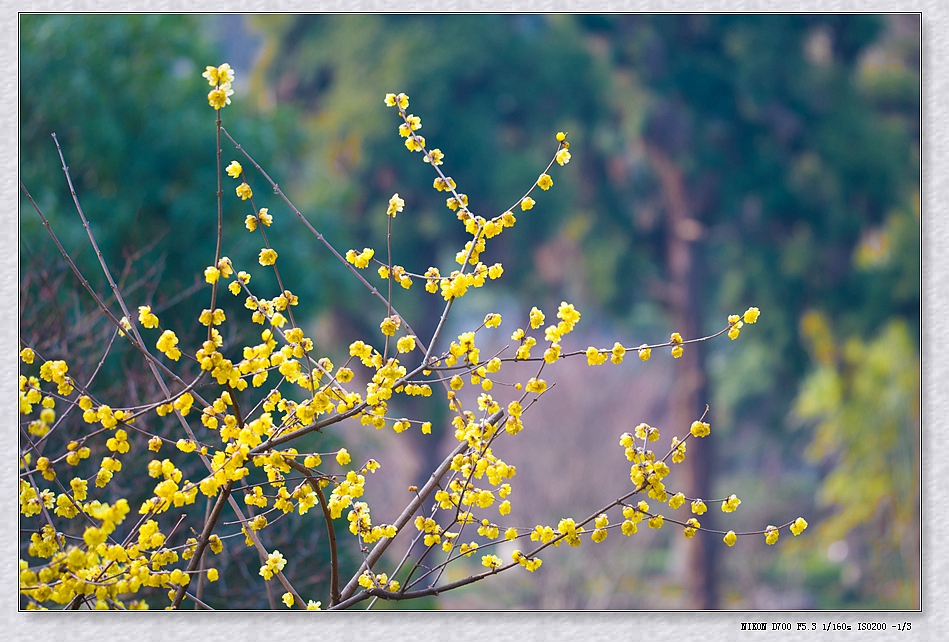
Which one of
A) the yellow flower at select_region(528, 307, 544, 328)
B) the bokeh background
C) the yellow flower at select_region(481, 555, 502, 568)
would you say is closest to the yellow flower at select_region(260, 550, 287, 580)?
the yellow flower at select_region(481, 555, 502, 568)

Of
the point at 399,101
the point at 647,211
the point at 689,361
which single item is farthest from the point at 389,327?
Answer: the point at 647,211

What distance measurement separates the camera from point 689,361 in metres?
5.74

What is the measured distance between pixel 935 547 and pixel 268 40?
5.04m

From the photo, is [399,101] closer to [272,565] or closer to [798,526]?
[272,565]

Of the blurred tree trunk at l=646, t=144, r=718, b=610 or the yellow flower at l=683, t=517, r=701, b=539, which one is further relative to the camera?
the blurred tree trunk at l=646, t=144, r=718, b=610

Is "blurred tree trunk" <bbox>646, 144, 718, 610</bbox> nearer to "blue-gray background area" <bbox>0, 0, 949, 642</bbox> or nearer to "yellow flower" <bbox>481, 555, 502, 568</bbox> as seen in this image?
"blue-gray background area" <bbox>0, 0, 949, 642</bbox>

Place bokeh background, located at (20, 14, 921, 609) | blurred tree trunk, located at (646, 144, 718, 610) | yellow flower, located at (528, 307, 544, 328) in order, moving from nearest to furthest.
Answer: yellow flower, located at (528, 307, 544, 328), bokeh background, located at (20, 14, 921, 609), blurred tree trunk, located at (646, 144, 718, 610)

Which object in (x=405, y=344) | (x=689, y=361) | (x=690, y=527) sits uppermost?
(x=689, y=361)

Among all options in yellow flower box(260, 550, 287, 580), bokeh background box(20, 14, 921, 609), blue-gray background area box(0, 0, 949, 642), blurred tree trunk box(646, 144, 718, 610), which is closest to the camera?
yellow flower box(260, 550, 287, 580)

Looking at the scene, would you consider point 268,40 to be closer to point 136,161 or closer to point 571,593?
point 136,161

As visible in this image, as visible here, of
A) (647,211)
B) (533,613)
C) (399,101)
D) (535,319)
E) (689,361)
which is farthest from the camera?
(647,211)

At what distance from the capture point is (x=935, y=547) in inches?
82.0

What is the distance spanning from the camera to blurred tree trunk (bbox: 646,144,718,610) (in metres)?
5.71

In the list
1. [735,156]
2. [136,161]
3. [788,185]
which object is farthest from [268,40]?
[788,185]
